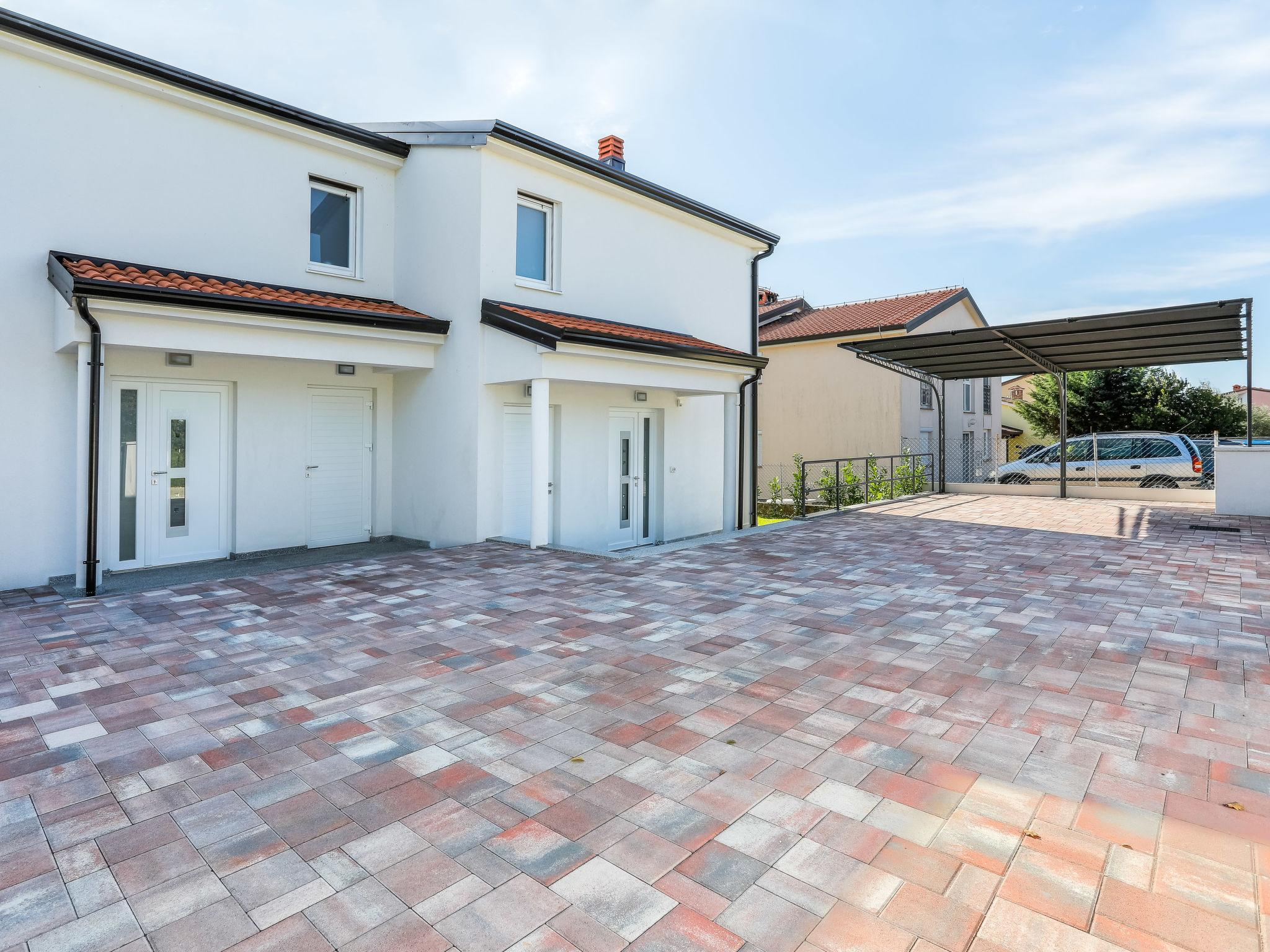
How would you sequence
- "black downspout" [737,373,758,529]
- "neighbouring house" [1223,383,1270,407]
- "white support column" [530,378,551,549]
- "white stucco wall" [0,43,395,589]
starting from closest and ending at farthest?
"white stucco wall" [0,43,395,589] → "white support column" [530,378,551,549] → "black downspout" [737,373,758,529] → "neighbouring house" [1223,383,1270,407]

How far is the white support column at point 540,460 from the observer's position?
8742 mm

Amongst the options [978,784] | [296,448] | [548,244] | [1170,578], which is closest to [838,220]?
[548,244]

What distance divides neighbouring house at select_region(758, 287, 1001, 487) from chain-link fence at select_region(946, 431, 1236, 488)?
1.54 m

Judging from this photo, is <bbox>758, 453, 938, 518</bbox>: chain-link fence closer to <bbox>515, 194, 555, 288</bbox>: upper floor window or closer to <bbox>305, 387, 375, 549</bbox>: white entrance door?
<bbox>515, 194, 555, 288</bbox>: upper floor window

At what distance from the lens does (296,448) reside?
9.56 meters

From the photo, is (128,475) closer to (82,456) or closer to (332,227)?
(82,456)

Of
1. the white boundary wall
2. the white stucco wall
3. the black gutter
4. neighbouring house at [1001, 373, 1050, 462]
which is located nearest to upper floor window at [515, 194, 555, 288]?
the black gutter

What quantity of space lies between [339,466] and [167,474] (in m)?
2.07

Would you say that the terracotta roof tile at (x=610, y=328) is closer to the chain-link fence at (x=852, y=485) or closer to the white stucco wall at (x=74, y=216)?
the white stucco wall at (x=74, y=216)

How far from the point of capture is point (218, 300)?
737 cm

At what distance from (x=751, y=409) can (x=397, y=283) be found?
291 inches

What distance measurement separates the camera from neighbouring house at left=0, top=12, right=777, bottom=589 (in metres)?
7.28

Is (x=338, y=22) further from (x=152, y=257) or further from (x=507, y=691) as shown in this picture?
(x=507, y=691)

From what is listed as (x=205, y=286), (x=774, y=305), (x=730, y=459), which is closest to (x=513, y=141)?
(x=205, y=286)
